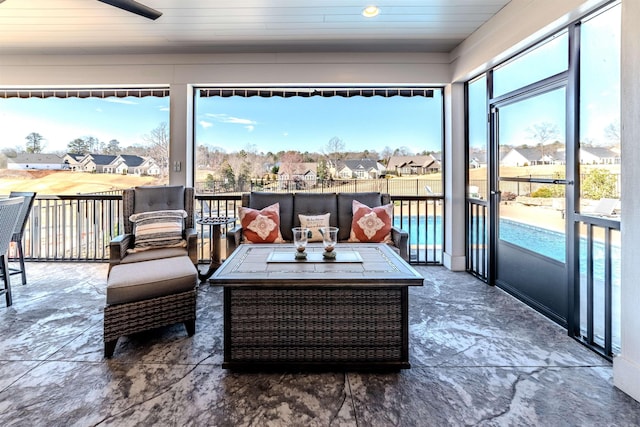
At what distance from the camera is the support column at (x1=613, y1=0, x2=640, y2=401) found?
5.91ft

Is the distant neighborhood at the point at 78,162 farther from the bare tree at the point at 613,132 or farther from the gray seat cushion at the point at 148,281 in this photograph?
the bare tree at the point at 613,132

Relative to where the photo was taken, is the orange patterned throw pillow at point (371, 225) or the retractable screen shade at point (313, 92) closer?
the orange patterned throw pillow at point (371, 225)

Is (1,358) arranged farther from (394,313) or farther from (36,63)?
(36,63)

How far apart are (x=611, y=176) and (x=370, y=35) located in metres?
2.66

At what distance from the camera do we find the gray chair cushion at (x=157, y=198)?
3678 mm

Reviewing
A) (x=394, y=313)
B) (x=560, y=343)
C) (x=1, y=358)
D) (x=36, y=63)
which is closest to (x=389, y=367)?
(x=394, y=313)

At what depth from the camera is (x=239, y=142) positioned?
463cm

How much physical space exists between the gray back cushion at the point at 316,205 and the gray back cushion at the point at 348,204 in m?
0.06

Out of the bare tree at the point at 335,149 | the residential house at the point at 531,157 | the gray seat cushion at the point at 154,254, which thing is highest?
the bare tree at the point at 335,149

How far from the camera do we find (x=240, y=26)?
11.5 feet

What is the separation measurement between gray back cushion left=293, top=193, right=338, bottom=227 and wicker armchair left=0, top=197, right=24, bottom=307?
8.66ft

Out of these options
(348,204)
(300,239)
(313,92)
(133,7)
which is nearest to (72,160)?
(133,7)

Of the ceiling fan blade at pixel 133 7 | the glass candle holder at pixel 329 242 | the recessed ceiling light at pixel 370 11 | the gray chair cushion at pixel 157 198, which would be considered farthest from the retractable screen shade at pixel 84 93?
the glass candle holder at pixel 329 242

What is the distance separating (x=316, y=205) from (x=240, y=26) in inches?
80.9
